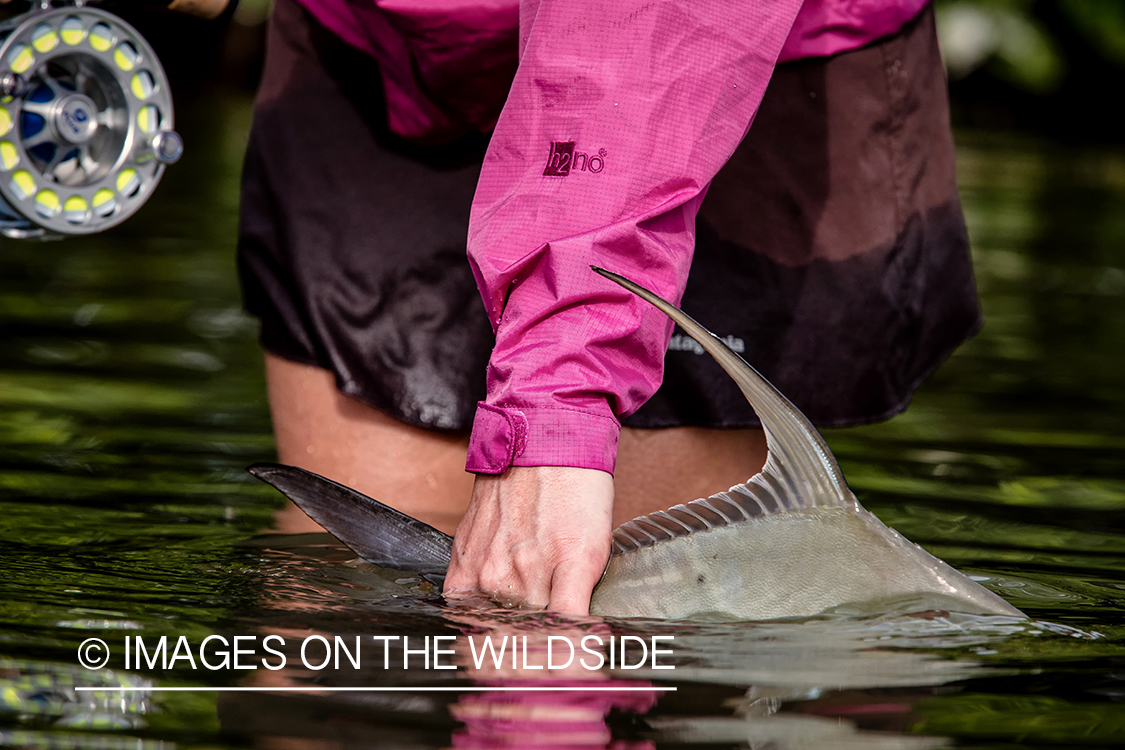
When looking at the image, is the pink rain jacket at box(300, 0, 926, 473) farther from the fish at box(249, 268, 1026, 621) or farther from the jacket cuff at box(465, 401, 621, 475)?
the fish at box(249, 268, 1026, 621)

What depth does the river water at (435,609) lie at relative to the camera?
1.58m

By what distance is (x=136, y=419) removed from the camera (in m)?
3.56

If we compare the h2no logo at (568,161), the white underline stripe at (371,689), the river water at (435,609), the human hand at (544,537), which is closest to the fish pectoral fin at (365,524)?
the river water at (435,609)

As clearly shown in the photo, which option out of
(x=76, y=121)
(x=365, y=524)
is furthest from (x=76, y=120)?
(x=365, y=524)

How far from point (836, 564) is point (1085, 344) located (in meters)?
3.80

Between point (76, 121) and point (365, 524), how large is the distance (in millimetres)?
719

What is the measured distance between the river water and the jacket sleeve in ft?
0.83

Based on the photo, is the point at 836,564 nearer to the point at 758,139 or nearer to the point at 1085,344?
the point at 758,139

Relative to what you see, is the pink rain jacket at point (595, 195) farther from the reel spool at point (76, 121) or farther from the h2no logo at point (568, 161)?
the reel spool at point (76, 121)

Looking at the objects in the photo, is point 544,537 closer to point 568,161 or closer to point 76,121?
point 568,161

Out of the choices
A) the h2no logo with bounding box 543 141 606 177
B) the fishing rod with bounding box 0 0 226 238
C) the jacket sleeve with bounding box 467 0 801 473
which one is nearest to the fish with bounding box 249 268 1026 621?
the jacket sleeve with bounding box 467 0 801 473

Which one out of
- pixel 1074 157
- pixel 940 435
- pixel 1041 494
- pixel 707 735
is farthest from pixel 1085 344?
pixel 1074 157

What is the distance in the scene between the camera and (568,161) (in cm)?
185

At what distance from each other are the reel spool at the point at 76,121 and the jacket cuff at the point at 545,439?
76cm
